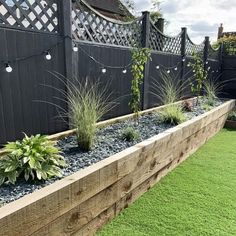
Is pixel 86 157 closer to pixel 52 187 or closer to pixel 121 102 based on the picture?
pixel 52 187

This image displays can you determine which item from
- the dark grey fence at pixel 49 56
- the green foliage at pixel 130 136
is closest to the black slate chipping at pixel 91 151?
the green foliage at pixel 130 136

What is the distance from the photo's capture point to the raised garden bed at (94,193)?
1624 mm

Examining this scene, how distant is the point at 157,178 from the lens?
3.11m

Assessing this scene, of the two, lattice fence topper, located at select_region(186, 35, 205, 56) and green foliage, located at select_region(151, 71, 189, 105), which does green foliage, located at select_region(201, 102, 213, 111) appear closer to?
green foliage, located at select_region(151, 71, 189, 105)

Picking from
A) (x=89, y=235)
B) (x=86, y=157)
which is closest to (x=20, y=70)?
(x=86, y=157)

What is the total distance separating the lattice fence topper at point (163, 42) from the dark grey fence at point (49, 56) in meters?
0.70

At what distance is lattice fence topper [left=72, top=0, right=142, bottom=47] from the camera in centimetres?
356

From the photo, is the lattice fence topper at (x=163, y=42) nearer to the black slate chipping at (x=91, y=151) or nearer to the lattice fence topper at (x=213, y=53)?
the black slate chipping at (x=91, y=151)

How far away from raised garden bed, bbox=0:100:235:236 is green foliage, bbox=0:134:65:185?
0.22 m

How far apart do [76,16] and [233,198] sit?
2746 mm

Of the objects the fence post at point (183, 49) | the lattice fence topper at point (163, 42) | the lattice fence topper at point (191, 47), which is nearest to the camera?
the lattice fence topper at point (163, 42)

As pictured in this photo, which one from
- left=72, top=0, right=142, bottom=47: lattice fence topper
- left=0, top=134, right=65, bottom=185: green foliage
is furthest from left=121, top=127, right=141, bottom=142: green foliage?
left=72, top=0, right=142, bottom=47: lattice fence topper

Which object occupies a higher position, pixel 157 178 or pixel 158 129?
pixel 158 129

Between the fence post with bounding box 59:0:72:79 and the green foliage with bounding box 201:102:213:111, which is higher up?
the fence post with bounding box 59:0:72:79
